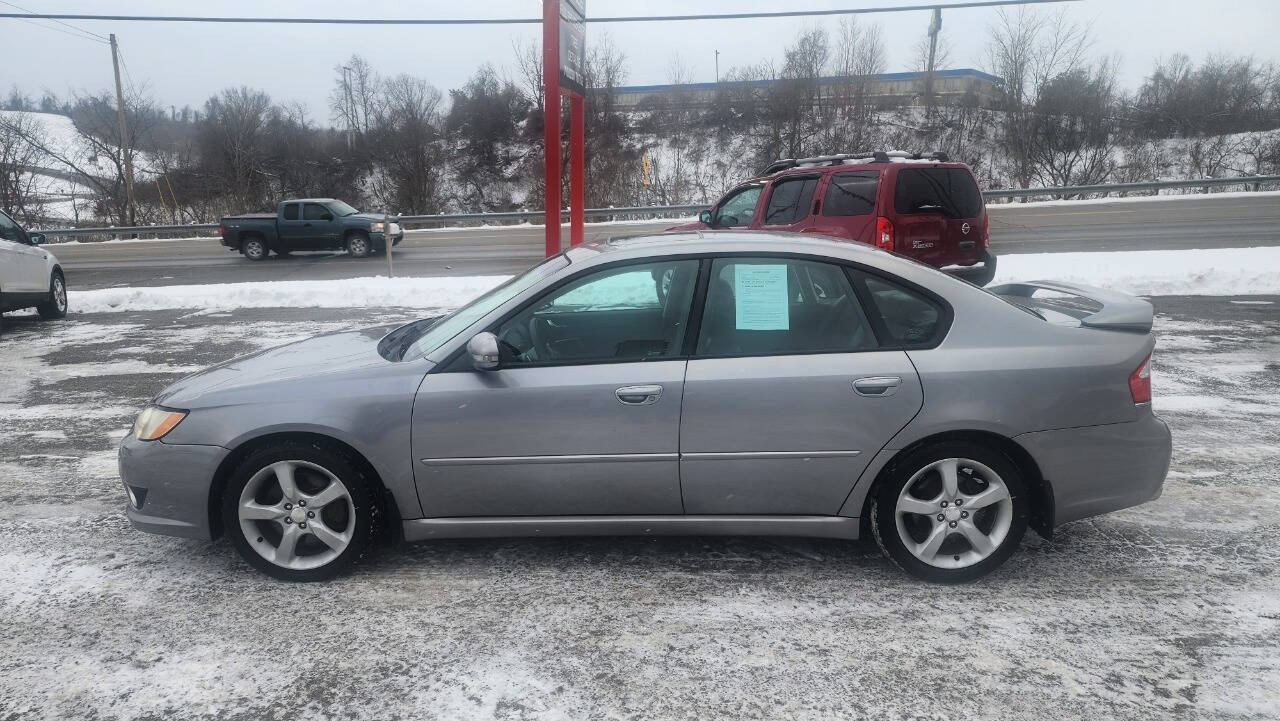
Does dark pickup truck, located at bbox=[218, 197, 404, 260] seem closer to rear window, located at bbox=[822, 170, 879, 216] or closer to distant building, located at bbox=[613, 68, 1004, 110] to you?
rear window, located at bbox=[822, 170, 879, 216]

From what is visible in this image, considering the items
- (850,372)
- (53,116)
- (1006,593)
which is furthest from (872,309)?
(53,116)

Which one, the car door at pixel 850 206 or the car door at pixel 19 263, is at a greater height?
the car door at pixel 850 206

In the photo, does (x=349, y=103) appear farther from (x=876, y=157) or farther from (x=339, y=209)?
(x=876, y=157)

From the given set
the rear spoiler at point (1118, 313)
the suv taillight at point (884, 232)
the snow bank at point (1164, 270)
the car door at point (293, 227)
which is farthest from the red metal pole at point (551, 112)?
the car door at point (293, 227)

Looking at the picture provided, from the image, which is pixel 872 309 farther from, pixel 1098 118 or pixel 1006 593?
pixel 1098 118

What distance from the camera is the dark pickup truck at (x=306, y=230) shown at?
23.7 meters

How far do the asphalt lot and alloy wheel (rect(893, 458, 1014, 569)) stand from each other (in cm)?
16

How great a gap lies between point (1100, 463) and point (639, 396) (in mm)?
1859

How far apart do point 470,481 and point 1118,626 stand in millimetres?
2508

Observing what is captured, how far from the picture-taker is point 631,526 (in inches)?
136

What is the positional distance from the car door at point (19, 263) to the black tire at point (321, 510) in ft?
30.9

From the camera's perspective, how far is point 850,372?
10.9ft

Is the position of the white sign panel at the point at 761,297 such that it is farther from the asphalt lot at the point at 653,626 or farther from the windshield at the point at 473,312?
the asphalt lot at the point at 653,626

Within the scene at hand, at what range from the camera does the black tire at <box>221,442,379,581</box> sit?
3.37 m
